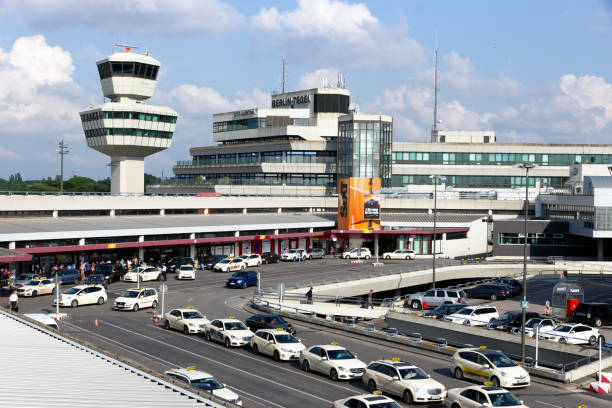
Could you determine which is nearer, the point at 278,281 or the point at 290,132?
the point at 278,281

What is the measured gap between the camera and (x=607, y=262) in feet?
269

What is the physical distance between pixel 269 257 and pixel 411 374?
51.8 metres

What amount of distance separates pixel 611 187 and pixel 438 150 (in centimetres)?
3732

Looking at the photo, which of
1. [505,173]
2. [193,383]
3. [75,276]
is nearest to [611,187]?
[505,173]

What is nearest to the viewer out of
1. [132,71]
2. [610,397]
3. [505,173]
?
[610,397]

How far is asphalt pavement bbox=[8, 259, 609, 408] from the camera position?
91.8 feet

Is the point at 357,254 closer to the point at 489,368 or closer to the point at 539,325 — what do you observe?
the point at 539,325

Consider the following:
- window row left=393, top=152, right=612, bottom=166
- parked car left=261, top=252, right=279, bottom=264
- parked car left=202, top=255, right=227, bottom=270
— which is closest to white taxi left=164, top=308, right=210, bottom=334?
parked car left=202, top=255, right=227, bottom=270

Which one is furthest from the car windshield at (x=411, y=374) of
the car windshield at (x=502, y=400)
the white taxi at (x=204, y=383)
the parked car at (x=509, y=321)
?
the parked car at (x=509, y=321)

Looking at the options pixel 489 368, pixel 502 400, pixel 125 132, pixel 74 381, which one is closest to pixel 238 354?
pixel 489 368

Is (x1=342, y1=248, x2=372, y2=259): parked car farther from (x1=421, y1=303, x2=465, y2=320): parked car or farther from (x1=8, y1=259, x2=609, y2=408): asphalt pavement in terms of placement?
(x1=421, y1=303, x2=465, y2=320): parked car

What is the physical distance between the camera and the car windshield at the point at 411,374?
27438 millimetres

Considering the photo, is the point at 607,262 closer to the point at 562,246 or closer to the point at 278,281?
the point at 562,246

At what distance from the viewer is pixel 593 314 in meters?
48.1
